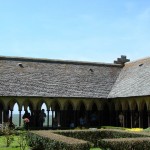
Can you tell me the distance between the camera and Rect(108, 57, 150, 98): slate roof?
1225 inches

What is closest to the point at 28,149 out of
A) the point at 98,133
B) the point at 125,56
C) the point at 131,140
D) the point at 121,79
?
the point at 98,133

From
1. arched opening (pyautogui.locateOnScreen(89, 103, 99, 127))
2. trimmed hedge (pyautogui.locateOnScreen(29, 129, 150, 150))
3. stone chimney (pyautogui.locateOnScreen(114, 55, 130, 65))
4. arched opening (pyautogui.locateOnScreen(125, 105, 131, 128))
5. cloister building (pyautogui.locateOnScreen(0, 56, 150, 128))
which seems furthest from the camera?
stone chimney (pyautogui.locateOnScreen(114, 55, 130, 65))

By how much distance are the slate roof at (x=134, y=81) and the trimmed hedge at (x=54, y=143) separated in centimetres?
1269

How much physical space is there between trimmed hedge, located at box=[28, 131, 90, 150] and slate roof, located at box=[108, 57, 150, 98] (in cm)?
1269

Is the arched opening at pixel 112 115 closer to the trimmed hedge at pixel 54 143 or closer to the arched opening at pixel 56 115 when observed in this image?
the arched opening at pixel 56 115

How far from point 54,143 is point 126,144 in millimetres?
3144

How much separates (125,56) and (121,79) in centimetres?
608

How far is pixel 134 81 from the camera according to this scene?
33.8 m

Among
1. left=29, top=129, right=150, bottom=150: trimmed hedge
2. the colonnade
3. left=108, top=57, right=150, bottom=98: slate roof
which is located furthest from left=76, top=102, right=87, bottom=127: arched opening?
left=29, top=129, right=150, bottom=150: trimmed hedge

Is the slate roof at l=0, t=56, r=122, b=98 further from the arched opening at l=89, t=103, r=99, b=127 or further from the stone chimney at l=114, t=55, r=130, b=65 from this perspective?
the stone chimney at l=114, t=55, r=130, b=65

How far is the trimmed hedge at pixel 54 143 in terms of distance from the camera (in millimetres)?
13234

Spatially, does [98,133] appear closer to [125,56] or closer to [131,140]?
[131,140]

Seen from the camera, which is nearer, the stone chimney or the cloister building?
the cloister building

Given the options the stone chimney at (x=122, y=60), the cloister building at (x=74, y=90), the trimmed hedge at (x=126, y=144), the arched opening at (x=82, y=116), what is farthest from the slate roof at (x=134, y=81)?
the trimmed hedge at (x=126, y=144)
